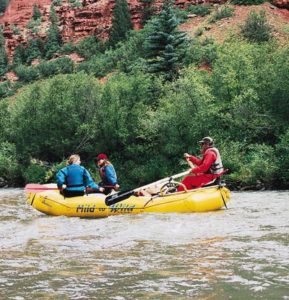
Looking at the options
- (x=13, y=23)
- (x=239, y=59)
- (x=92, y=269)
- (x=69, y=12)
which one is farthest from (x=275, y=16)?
(x=92, y=269)

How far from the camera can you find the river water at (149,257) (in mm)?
6340

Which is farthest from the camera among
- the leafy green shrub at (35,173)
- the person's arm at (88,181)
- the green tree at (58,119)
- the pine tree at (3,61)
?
the pine tree at (3,61)

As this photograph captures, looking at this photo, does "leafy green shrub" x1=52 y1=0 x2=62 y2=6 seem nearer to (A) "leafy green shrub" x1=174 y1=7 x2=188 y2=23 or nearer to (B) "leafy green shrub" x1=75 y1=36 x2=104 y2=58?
(B) "leafy green shrub" x1=75 y1=36 x2=104 y2=58

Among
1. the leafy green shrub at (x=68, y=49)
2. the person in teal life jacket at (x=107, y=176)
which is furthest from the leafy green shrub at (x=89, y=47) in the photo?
the person in teal life jacket at (x=107, y=176)

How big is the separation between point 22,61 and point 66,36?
553 centimetres

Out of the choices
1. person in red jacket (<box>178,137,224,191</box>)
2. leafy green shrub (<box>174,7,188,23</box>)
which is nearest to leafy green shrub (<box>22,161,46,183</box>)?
person in red jacket (<box>178,137,224,191</box>)

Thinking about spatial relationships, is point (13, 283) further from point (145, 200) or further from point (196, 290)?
point (145, 200)

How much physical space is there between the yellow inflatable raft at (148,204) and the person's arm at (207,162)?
0.54m

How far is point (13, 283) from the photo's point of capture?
6727 millimetres

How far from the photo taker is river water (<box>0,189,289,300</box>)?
6.34 m

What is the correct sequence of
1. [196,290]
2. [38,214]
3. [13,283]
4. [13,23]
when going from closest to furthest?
[196,290]
[13,283]
[38,214]
[13,23]

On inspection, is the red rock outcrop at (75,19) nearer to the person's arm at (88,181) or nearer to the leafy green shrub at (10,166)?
the leafy green shrub at (10,166)

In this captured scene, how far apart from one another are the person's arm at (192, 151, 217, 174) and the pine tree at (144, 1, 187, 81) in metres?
21.6

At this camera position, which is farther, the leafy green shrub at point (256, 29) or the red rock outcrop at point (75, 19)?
the red rock outcrop at point (75, 19)
